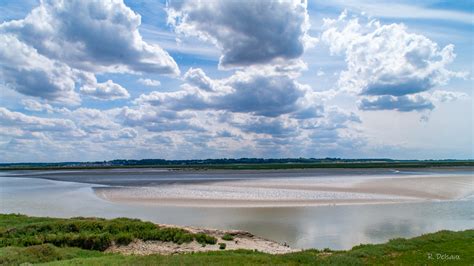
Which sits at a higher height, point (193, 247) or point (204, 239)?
point (204, 239)

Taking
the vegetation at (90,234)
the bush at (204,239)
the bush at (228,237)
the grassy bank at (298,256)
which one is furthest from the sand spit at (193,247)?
the grassy bank at (298,256)

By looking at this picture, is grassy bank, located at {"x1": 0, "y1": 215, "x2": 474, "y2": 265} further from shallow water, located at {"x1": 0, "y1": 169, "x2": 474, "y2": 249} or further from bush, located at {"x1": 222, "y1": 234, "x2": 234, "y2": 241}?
shallow water, located at {"x1": 0, "y1": 169, "x2": 474, "y2": 249}

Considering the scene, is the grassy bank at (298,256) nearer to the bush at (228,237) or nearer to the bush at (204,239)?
the bush at (204,239)

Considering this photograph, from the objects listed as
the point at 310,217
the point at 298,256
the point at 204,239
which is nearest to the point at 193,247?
the point at 204,239

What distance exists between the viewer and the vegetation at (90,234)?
20484 millimetres

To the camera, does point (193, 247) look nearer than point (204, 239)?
Yes

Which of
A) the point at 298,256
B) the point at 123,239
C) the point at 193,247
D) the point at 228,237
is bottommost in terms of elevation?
the point at 193,247

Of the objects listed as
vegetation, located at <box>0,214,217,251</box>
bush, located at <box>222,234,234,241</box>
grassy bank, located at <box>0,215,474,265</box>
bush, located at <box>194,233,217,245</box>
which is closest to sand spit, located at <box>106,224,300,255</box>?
bush, located at <box>222,234,234,241</box>

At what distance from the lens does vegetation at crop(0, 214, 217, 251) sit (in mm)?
20484

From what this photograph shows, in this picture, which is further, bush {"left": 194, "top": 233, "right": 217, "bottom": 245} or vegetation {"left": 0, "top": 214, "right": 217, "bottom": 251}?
bush {"left": 194, "top": 233, "right": 217, "bottom": 245}

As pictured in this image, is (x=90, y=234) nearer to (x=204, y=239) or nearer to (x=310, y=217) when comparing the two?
(x=204, y=239)

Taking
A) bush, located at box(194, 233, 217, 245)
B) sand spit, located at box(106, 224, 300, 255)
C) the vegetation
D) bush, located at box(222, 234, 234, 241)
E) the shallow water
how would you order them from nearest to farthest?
sand spit, located at box(106, 224, 300, 255), the vegetation, bush, located at box(194, 233, 217, 245), bush, located at box(222, 234, 234, 241), the shallow water

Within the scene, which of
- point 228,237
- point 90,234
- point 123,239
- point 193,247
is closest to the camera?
point 193,247

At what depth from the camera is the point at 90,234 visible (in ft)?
70.0
